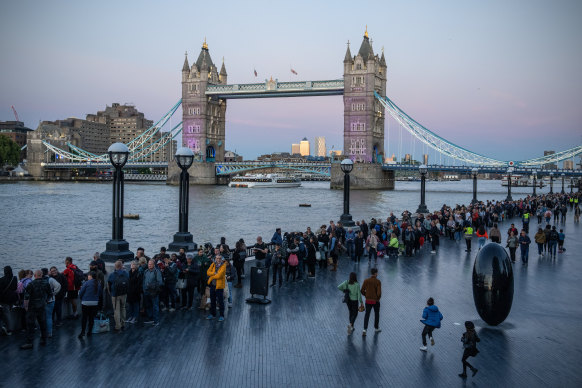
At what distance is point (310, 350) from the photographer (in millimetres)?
9516

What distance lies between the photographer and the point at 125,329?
35.1 ft

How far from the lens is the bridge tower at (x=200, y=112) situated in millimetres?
115938

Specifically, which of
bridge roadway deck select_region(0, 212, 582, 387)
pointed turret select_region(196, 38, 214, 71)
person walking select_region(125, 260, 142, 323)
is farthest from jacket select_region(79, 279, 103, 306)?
pointed turret select_region(196, 38, 214, 71)

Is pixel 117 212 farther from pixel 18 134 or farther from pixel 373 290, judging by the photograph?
pixel 18 134

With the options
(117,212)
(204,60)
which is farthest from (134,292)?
(204,60)

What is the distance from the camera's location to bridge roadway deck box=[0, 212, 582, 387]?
27.2 ft

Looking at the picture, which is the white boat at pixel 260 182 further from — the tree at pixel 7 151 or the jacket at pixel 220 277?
the jacket at pixel 220 277

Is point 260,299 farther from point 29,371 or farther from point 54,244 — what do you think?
point 54,244

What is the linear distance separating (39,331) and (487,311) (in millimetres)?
8733

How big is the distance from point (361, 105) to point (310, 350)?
9608 centimetres

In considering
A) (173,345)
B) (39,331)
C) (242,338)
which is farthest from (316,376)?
(39,331)

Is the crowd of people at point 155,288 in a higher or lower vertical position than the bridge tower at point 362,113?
lower

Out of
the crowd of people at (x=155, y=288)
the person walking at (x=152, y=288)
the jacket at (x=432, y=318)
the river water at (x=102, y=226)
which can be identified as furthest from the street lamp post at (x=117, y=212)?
the river water at (x=102, y=226)

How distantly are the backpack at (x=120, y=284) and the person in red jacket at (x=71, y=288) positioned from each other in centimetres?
117
